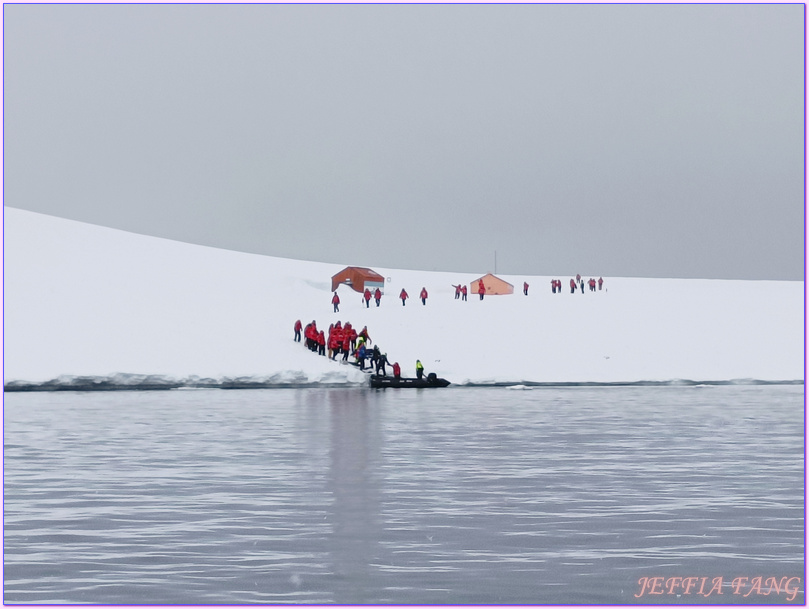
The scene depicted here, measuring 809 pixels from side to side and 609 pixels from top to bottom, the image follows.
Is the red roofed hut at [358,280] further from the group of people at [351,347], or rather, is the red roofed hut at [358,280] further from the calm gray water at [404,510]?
the calm gray water at [404,510]

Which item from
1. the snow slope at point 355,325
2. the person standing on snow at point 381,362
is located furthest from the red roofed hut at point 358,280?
the person standing on snow at point 381,362

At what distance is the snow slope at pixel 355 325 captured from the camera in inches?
1556

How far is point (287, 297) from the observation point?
5416cm

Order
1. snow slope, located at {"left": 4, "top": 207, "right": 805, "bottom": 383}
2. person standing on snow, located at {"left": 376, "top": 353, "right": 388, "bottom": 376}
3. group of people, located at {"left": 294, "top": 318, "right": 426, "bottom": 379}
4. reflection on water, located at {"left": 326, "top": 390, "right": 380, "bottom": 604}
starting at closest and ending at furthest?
reflection on water, located at {"left": 326, "top": 390, "right": 380, "bottom": 604} → person standing on snow, located at {"left": 376, "top": 353, "right": 388, "bottom": 376} → group of people, located at {"left": 294, "top": 318, "right": 426, "bottom": 379} → snow slope, located at {"left": 4, "top": 207, "right": 805, "bottom": 383}

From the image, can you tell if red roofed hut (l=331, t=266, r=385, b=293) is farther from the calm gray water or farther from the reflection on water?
the reflection on water

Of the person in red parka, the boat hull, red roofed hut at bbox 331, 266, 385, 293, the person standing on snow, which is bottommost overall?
the boat hull

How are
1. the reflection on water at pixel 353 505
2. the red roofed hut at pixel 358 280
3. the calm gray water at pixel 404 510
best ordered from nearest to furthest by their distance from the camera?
the calm gray water at pixel 404 510 → the reflection on water at pixel 353 505 → the red roofed hut at pixel 358 280

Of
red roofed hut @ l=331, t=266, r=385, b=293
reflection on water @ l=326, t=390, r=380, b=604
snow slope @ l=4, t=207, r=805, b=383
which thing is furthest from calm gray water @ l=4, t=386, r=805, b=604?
red roofed hut @ l=331, t=266, r=385, b=293

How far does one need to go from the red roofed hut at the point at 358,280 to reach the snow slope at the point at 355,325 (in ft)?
19.2

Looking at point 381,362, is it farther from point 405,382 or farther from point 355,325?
point 355,325

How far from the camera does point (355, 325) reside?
46.2m

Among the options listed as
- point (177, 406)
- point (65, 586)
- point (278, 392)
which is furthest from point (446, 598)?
point (278, 392)

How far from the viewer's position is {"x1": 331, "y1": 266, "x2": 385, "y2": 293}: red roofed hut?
6856cm

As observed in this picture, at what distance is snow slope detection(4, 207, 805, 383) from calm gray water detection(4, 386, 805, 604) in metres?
15.6
